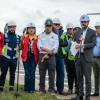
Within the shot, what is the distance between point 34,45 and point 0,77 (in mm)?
1466

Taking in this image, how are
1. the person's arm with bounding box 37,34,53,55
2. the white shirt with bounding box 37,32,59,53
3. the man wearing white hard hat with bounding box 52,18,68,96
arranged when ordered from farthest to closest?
the man wearing white hard hat with bounding box 52,18,68,96 → the white shirt with bounding box 37,32,59,53 → the person's arm with bounding box 37,34,53,55

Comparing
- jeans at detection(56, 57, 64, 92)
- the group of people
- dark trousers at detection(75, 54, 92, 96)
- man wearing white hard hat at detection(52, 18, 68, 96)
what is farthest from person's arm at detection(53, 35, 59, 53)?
dark trousers at detection(75, 54, 92, 96)

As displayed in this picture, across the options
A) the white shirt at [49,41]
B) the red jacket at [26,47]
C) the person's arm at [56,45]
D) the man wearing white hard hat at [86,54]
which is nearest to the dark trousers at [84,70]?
the man wearing white hard hat at [86,54]

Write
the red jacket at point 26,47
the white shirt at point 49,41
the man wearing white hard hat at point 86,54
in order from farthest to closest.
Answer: the red jacket at point 26,47 < the white shirt at point 49,41 < the man wearing white hard hat at point 86,54

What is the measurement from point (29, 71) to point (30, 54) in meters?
0.57

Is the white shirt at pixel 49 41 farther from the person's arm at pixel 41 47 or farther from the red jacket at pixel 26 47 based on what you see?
the red jacket at pixel 26 47

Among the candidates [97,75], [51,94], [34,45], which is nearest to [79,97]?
[51,94]

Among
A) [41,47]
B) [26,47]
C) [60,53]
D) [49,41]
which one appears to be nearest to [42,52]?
[41,47]

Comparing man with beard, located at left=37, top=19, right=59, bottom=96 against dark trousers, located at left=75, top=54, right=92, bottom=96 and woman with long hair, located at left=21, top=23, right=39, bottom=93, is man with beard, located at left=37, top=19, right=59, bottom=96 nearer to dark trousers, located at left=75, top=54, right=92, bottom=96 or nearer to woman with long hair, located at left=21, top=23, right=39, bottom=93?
woman with long hair, located at left=21, top=23, right=39, bottom=93

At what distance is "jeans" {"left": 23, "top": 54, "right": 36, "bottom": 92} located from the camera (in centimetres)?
710

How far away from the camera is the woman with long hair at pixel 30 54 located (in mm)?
7066

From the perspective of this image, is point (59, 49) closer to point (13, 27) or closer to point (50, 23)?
point (50, 23)

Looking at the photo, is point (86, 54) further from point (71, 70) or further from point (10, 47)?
point (10, 47)

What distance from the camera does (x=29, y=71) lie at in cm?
722
